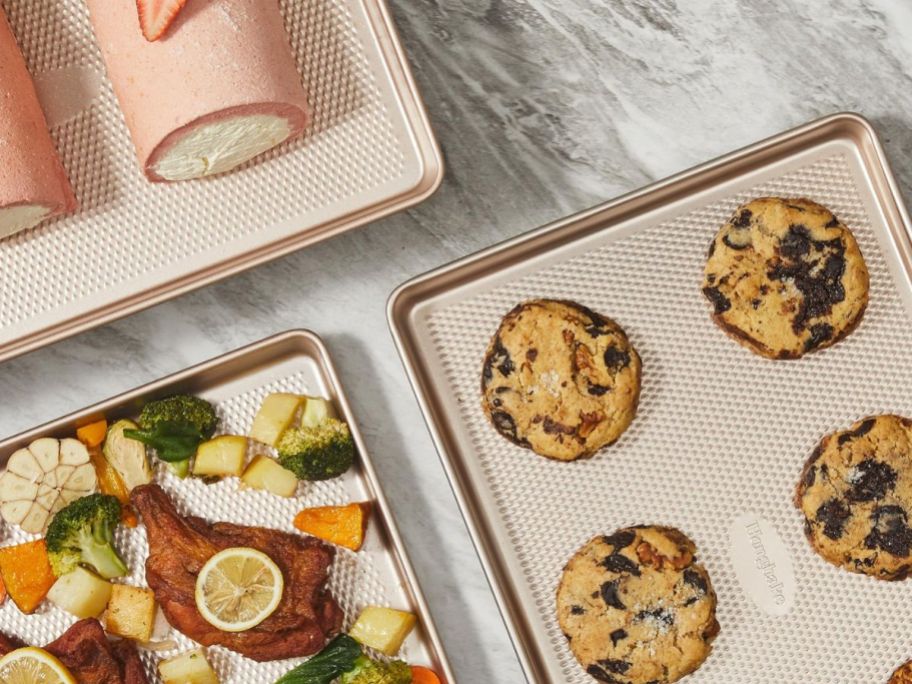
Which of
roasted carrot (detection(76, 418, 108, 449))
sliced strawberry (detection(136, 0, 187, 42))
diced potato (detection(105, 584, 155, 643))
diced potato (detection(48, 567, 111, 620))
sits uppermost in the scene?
sliced strawberry (detection(136, 0, 187, 42))

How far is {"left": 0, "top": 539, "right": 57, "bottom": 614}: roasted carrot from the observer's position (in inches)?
84.4

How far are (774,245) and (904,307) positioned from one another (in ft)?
1.19

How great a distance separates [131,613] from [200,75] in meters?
1.24

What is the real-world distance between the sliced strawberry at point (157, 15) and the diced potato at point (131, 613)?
49.5 inches

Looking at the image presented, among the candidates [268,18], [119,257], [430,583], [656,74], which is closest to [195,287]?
[119,257]

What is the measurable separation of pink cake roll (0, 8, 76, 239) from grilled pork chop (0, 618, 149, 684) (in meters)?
0.93

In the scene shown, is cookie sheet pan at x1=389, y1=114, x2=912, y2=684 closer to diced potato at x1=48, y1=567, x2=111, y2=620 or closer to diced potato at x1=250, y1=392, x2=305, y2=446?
diced potato at x1=250, y1=392, x2=305, y2=446

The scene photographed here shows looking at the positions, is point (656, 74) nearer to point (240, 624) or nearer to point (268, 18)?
point (268, 18)

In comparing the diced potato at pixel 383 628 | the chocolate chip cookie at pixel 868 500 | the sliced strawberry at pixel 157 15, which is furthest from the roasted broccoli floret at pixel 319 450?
the chocolate chip cookie at pixel 868 500

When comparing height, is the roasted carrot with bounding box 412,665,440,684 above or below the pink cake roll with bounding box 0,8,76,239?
below

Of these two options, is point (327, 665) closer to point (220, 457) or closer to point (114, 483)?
point (220, 457)

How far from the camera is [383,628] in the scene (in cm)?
212

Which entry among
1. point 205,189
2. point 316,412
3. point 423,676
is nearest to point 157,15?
point 205,189

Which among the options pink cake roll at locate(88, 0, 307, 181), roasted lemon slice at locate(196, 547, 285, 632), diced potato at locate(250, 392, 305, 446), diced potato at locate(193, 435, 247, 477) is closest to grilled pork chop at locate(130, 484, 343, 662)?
roasted lemon slice at locate(196, 547, 285, 632)
